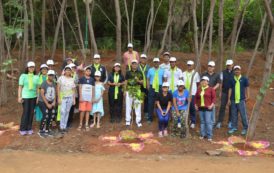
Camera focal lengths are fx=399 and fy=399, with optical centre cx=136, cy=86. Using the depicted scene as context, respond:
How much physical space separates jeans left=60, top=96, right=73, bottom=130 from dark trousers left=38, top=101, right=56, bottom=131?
245 mm

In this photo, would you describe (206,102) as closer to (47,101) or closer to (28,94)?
(47,101)

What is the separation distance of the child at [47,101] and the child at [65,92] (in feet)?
0.54

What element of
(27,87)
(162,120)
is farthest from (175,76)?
(27,87)

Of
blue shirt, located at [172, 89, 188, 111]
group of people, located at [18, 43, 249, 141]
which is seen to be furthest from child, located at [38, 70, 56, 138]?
blue shirt, located at [172, 89, 188, 111]

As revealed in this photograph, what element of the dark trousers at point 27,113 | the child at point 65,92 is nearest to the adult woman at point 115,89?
the child at point 65,92

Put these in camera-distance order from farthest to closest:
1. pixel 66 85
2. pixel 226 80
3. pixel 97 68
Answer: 1. pixel 97 68
2. pixel 226 80
3. pixel 66 85

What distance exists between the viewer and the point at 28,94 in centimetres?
997

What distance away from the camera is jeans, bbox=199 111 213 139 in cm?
975

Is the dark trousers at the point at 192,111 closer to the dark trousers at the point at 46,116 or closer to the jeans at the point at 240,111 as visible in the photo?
the jeans at the point at 240,111

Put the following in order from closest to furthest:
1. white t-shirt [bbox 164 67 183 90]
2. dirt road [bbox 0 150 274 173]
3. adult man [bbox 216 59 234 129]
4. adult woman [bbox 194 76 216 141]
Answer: dirt road [bbox 0 150 274 173], adult woman [bbox 194 76 216 141], adult man [bbox 216 59 234 129], white t-shirt [bbox 164 67 183 90]

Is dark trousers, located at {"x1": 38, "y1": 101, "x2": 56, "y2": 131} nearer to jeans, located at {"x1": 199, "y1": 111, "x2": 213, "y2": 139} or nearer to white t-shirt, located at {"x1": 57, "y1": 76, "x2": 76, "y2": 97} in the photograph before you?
white t-shirt, located at {"x1": 57, "y1": 76, "x2": 76, "y2": 97}

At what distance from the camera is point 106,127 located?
34.9 feet

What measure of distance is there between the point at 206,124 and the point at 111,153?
2.49m

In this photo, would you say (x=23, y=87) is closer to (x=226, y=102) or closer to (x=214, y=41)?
(x=226, y=102)
